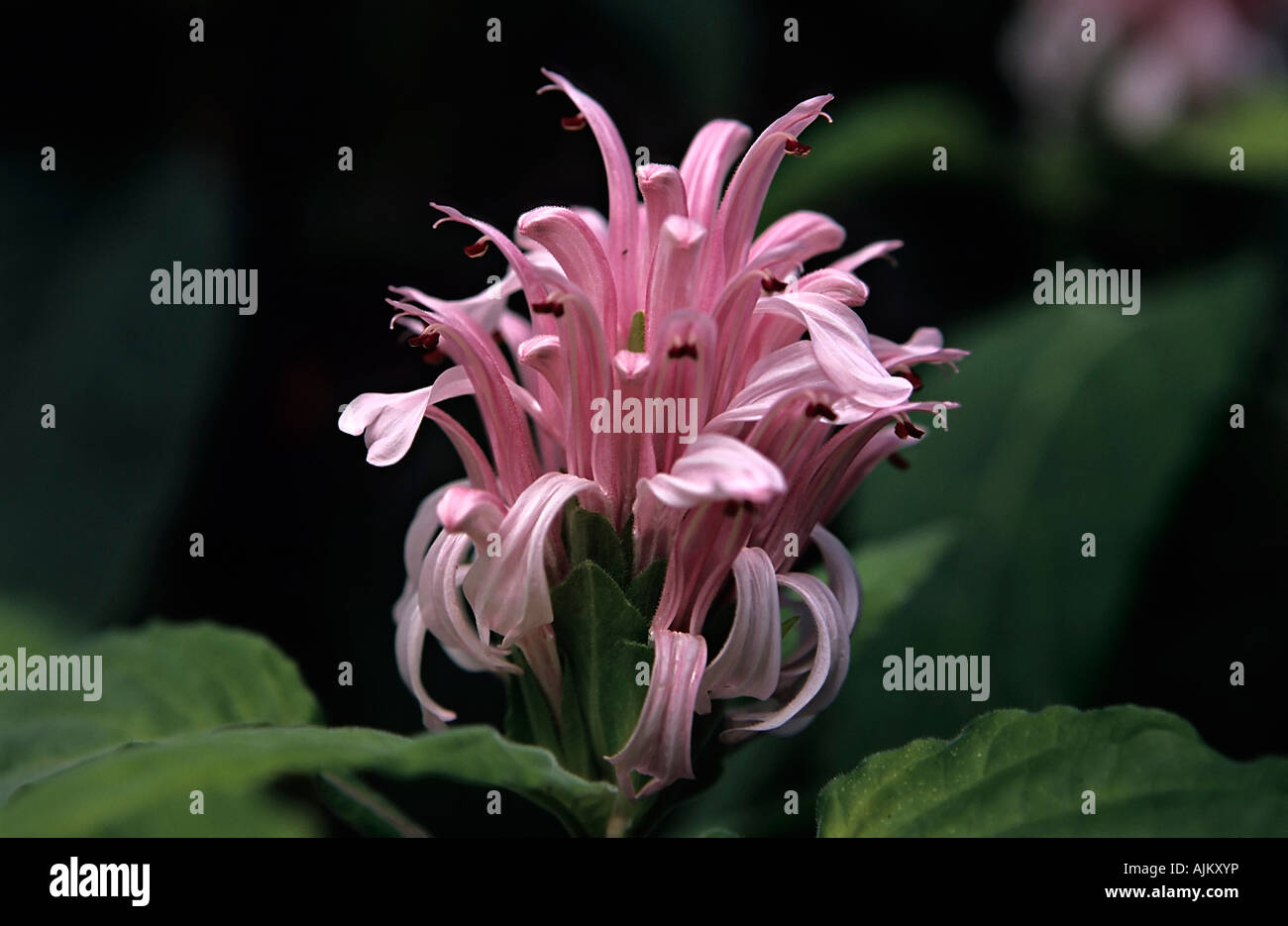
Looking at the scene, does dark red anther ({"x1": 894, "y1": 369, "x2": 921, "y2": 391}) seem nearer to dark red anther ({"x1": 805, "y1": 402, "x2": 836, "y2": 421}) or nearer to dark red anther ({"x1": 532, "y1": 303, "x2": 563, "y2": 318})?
dark red anther ({"x1": 805, "y1": 402, "x2": 836, "y2": 421})

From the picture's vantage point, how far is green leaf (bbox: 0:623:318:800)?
832 millimetres

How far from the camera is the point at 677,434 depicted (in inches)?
28.0

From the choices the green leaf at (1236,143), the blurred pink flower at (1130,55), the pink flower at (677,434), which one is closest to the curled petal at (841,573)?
the pink flower at (677,434)

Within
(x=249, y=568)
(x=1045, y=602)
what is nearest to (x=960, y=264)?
(x=1045, y=602)

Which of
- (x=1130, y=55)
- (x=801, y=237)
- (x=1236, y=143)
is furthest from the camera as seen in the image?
(x=1130, y=55)

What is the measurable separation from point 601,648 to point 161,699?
1.25 feet

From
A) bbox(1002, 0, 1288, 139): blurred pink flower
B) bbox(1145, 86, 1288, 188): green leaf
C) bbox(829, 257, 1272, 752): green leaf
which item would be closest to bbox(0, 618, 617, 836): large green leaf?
bbox(829, 257, 1272, 752): green leaf

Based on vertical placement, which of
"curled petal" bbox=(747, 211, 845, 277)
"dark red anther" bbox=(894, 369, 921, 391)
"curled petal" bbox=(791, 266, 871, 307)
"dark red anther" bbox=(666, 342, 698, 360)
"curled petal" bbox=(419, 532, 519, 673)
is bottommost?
"curled petal" bbox=(419, 532, 519, 673)

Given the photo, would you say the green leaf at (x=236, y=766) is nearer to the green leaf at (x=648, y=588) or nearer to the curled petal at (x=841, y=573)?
the green leaf at (x=648, y=588)

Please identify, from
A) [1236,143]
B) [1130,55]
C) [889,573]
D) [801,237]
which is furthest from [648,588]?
[1130,55]

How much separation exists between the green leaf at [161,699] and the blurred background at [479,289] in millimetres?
584

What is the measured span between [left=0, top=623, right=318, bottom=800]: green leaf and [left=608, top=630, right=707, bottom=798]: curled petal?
0.31m

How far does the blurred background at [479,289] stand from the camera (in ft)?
4.91

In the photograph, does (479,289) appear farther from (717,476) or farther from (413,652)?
(717,476)
